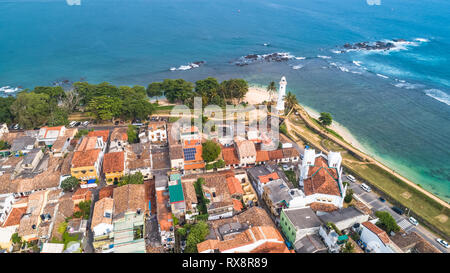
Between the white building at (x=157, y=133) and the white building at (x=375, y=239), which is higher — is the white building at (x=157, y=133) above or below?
above

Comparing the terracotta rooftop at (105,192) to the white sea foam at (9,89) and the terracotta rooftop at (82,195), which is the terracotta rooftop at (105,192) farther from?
the white sea foam at (9,89)

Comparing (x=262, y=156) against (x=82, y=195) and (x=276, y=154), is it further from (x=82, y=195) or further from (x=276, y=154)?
(x=82, y=195)

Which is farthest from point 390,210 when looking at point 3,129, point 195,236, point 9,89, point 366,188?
point 9,89

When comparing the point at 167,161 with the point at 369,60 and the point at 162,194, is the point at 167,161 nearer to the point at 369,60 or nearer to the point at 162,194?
the point at 162,194

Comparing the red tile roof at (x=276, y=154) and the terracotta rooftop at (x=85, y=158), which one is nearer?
the terracotta rooftop at (x=85, y=158)

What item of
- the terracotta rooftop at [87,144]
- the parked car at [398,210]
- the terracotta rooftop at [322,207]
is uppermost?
the terracotta rooftop at [87,144]

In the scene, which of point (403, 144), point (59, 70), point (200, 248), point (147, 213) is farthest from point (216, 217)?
point (59, 70)

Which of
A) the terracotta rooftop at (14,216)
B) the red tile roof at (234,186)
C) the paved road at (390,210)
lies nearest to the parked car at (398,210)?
the paved road at (390,210)
